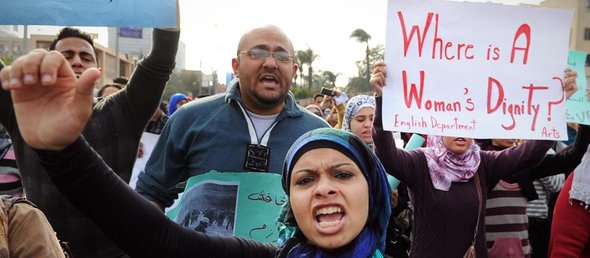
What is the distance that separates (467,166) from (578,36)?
170ft

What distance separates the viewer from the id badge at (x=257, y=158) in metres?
2.68

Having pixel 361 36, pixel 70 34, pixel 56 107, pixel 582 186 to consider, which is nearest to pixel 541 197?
pixel 582 186

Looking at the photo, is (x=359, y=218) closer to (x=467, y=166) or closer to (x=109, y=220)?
(x=109, y=220)

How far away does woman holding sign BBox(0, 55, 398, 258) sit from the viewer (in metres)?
1.39

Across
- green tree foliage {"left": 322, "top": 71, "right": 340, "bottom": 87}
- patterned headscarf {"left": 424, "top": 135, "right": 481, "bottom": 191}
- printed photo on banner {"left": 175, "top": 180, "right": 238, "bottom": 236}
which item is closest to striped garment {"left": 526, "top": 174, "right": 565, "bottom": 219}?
patterned headscarf {"left": 424, "top": 135, "right": 481, "bottom": 191}

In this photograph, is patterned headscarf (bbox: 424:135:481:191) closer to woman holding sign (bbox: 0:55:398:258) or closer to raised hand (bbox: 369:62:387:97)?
raised hand (bbox: 369:62:387:97)

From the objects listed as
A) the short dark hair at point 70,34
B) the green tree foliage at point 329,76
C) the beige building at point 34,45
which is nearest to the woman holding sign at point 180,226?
the beige building at point 34,45

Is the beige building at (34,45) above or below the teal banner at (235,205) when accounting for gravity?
above

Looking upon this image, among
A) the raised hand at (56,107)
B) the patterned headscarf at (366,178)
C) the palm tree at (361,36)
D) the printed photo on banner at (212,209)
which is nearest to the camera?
the raised hand at (56,107)

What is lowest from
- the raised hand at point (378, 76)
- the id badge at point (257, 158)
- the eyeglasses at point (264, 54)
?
the id badge at point (257, 158)

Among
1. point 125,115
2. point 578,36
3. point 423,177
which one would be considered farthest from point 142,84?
point 578,36

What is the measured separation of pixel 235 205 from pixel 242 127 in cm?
37

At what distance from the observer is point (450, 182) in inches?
132

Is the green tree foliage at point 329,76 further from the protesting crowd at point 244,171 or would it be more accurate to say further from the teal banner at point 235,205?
the teal banner at point 235,205
